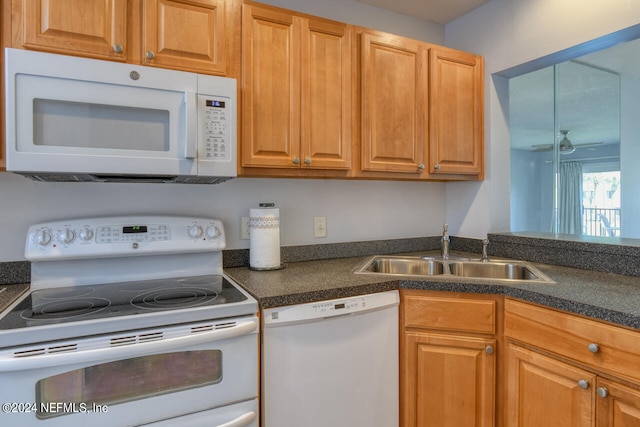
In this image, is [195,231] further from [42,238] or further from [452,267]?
[452,267]

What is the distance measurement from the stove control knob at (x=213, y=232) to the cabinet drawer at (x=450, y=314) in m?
0.90

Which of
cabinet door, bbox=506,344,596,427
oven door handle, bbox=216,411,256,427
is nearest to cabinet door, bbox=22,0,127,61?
oven door handle, bbox=216,411,256,427

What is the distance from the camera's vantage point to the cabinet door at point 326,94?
171cm

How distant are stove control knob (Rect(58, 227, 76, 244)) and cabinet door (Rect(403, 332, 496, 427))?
4.73 ft

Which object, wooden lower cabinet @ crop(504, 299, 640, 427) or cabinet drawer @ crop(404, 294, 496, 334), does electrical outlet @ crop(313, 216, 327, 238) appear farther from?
wooden lower cabinet @ crop(504, 299, 640, 427)

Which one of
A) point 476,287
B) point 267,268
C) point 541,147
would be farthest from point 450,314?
point 541,147

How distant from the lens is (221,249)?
5.63 ft

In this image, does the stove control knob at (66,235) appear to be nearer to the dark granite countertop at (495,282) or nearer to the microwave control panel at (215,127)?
the dark granite countertop at (495,282)

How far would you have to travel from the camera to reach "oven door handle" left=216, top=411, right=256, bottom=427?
3.95ft

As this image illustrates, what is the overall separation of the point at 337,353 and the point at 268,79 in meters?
1.19

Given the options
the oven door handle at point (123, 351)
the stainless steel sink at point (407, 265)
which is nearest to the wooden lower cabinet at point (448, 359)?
the stainless steel sink at point (407, 265)

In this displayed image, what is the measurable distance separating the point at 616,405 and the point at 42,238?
82.2 inches

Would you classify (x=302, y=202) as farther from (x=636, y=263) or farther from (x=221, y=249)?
(x=636, y=263)

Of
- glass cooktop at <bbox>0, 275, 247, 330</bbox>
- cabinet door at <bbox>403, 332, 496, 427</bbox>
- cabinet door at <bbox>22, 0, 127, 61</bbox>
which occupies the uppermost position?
cabinet door at <bbox>22, 0, 127, 61</bbox>
